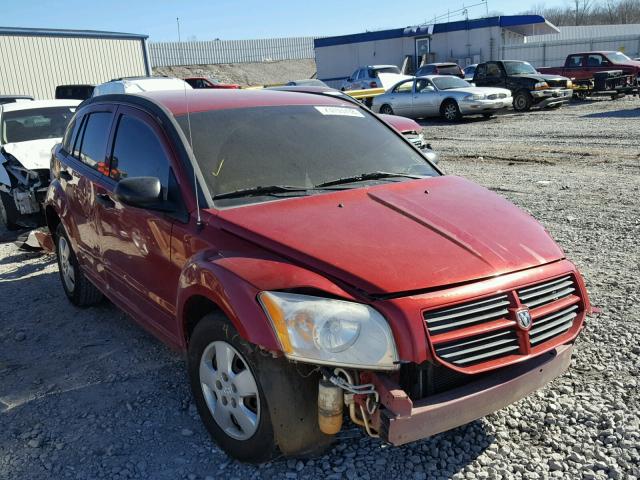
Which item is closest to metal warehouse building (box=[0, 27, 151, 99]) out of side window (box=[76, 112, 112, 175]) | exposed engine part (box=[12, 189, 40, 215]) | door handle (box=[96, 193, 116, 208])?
exposed engine part (box=[12, 189, 40, 215])

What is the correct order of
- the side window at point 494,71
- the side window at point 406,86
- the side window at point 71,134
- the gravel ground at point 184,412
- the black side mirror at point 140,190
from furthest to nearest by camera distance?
the side window at point 494,71 → the side window at point 406,86 → the side window at point 71,134 → the black side mirror at point 140,190 → the gravel ground at point 184,412

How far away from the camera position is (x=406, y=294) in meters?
2.69

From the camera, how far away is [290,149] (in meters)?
3.89

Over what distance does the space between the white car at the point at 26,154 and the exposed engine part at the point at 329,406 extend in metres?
6.75

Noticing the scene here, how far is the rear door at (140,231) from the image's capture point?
3.69m

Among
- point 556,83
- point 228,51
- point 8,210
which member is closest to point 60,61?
point 556,83

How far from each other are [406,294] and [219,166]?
1499mm

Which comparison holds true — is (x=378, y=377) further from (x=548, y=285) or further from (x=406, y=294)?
(x=548, y=285)

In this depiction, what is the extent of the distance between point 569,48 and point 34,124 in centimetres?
3354

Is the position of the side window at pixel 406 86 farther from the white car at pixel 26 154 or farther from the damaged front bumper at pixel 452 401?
the damaged front bumper at pixel 452 401

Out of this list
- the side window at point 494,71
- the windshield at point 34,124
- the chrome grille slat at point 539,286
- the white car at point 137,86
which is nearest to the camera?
the chrome grille slat at point 539,286

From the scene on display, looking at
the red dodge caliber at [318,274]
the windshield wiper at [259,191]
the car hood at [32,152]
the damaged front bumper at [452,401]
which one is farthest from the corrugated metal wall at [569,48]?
the damaged front bumper at [452,401]

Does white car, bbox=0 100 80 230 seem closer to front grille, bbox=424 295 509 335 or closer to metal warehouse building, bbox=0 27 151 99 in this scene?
front grille, bbox=424 295 509 335

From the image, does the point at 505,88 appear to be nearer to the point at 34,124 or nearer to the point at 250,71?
the point at 34,124
